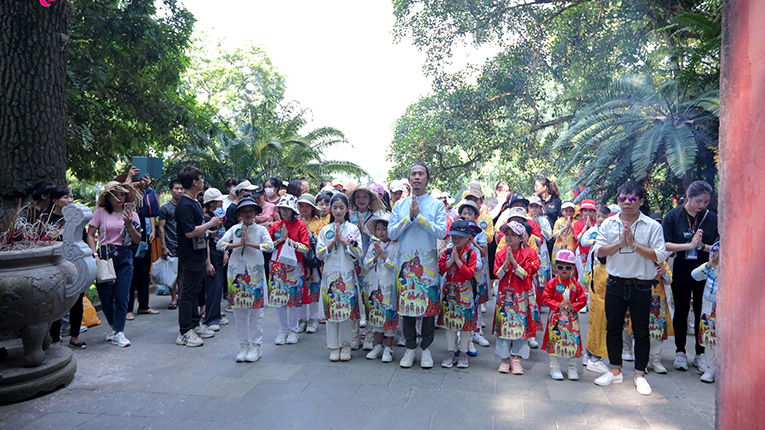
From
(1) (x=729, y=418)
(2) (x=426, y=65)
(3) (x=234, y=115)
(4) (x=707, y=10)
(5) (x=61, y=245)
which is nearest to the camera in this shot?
(1) (x=729, y=418)

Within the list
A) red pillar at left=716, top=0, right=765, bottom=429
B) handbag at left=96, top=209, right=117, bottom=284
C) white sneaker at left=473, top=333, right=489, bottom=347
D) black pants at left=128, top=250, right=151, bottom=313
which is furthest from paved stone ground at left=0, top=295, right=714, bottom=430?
red pillar at left=716, top=0, right=765, bottom=429

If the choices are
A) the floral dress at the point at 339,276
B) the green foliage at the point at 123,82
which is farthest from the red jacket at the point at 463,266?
the green foliage at the point at 123,82

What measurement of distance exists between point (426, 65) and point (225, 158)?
5.83 metres

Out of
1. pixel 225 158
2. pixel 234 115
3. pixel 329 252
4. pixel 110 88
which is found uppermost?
pixel 234 115

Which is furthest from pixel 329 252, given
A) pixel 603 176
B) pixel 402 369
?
pixel 603 176

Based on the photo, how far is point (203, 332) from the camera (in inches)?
232

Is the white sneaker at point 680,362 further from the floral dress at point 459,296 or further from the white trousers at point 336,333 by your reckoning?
the white trousers at point 336,333

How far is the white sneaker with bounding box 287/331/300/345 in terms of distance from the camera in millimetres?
5680

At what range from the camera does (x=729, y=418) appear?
1987 millimetres

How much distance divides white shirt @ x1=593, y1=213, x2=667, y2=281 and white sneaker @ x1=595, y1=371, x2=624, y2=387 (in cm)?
92

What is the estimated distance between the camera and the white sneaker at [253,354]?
16.4 ft

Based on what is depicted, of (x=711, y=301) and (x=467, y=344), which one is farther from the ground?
(x=711, y=301)

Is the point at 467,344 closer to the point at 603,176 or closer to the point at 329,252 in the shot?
the point at 329,252

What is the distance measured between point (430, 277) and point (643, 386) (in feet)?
6.64
